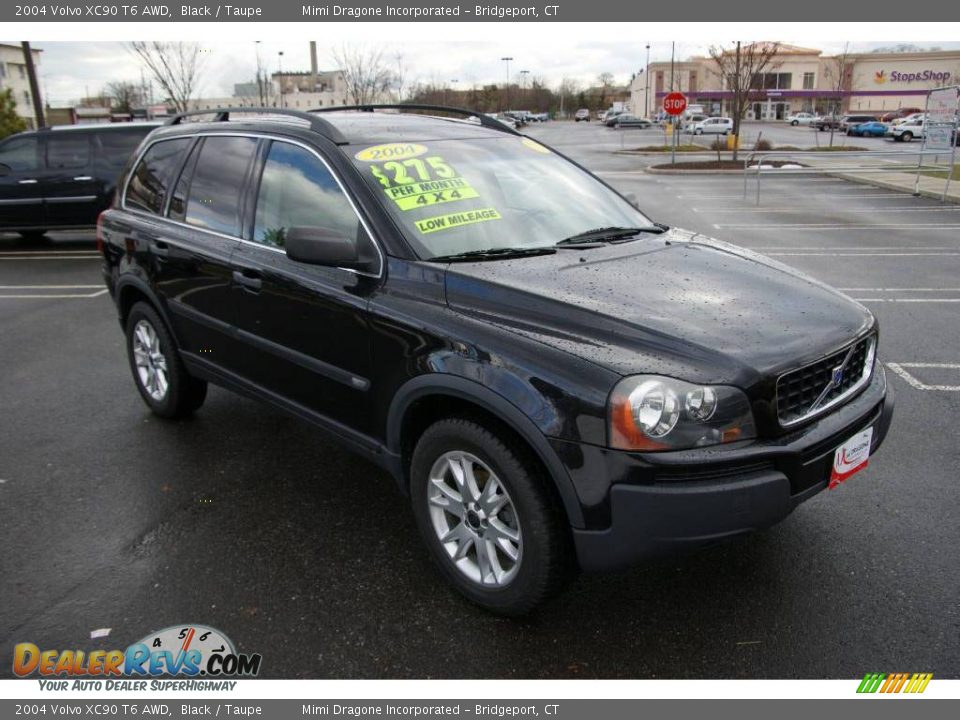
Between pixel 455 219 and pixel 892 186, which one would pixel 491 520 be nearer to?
pixel 455 219

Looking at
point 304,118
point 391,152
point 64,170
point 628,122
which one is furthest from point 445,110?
point 628,122

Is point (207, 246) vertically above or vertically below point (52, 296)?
above

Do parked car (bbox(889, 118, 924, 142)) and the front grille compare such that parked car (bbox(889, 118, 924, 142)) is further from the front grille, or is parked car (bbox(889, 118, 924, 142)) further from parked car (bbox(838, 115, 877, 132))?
the front grille

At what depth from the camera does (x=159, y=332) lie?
478cm

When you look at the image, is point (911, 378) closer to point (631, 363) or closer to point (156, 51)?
point (631, 363)

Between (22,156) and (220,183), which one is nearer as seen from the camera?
(220,183)

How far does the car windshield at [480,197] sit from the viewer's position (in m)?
3.31

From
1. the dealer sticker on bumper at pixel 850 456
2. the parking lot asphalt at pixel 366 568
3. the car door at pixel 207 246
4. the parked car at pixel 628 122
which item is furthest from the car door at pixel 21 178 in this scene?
the parked car at pixel 628 122

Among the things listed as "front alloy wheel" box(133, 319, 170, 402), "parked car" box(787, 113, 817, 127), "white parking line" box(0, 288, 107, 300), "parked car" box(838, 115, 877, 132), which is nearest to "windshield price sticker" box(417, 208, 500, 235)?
"front alloy wheel" box(133, 319, 170, 402)

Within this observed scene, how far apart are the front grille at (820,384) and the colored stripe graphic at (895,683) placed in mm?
894

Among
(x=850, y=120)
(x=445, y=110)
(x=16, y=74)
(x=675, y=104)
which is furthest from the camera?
(x=16, y=74)

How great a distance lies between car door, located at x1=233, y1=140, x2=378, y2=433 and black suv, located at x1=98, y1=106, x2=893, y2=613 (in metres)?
0.01

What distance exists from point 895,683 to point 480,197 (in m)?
2.53

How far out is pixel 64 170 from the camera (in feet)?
40.6
